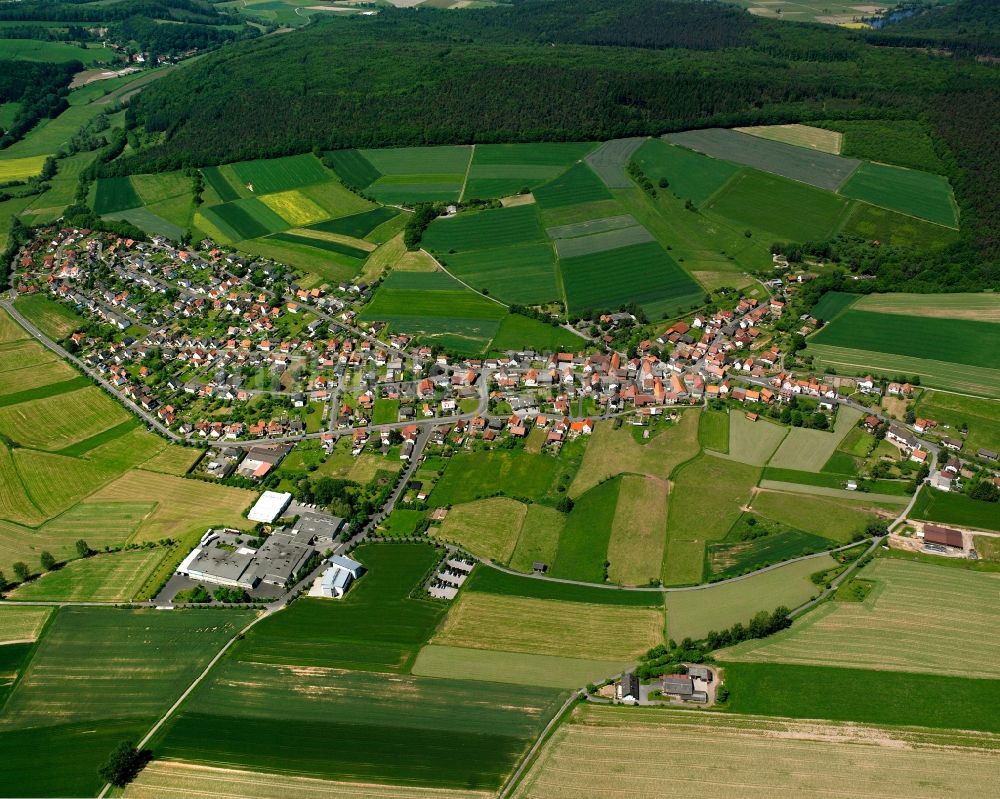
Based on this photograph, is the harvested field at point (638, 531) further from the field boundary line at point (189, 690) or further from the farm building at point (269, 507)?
the farm building at point (269, 507)

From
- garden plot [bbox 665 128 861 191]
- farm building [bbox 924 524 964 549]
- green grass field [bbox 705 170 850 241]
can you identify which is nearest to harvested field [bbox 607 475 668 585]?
farm building [bbox 924 524 964 549]

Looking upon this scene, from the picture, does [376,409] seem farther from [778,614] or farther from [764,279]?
[764,279]

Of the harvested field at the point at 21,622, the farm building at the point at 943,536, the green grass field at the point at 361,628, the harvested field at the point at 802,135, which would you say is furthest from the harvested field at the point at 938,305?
the harvested field at the point at 21,622

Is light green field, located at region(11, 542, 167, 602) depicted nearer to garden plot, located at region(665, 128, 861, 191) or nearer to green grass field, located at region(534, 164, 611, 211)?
green grass field, located at region(534, 164, 611, 211)

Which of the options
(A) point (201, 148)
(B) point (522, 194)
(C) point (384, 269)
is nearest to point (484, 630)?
(C) point (384, 269)

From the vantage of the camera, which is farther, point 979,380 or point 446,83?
point 446,83
